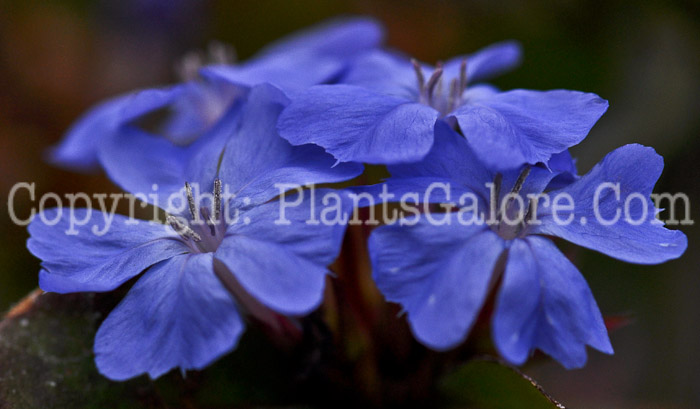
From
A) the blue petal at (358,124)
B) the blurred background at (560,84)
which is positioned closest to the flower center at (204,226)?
the blue petal at (358,124)

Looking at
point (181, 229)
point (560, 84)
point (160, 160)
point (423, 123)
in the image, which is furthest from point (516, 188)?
point (560, 84)

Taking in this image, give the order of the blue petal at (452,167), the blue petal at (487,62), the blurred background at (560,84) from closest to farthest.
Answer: the blue petal at (452,167) < the blue petal at (487,62) < the blurred background at (560,84)

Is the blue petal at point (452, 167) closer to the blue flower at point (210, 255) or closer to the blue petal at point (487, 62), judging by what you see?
the blue flower at point (210, 255)

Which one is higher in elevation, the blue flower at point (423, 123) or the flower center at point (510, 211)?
the blue flower at point (423, 123)

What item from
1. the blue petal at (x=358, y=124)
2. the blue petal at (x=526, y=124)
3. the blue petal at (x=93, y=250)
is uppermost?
the blue petal at (x=358, y=124)

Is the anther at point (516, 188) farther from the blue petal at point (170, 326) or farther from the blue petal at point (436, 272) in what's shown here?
the blue petal at point (170, 326)

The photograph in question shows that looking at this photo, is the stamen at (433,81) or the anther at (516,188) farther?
the stamen at (433,81)

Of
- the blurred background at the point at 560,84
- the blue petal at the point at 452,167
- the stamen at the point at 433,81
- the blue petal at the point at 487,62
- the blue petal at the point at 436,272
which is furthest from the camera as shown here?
the blurred background at the point at 560,84
